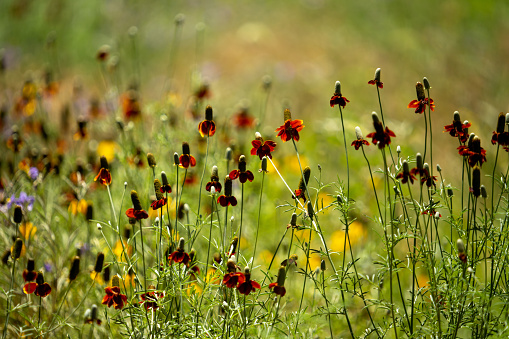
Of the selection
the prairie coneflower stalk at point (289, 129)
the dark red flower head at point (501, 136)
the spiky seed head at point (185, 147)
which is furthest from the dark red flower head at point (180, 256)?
the dark red flower head at point (501, 136)

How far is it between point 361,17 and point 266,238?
464 cm

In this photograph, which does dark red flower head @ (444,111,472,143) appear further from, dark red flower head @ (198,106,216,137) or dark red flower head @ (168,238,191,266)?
dark red flower head @ (168,238,191,266)

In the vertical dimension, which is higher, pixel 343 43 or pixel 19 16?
pixel 343 43

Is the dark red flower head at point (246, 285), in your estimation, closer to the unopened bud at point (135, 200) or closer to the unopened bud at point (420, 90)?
the unopened bud at point (135, 200)

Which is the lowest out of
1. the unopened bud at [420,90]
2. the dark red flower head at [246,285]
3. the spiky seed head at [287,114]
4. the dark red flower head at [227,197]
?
the dark red flower head at [246,285]

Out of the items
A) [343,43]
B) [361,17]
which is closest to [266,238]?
[343,43]

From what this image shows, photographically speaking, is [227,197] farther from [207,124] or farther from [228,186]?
[207,124]

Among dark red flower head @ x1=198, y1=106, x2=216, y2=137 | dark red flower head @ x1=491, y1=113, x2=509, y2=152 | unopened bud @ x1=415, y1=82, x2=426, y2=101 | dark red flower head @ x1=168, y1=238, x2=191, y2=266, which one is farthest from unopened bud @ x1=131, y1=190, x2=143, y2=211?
dark red flower head @ x1=491, y1=113, x2=509, y2=152

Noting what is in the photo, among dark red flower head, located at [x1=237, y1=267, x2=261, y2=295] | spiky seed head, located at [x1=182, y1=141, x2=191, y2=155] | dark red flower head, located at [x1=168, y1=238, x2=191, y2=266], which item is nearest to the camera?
dark red flower head, located at [x1=237, y1=267, x2=261, y2=295]

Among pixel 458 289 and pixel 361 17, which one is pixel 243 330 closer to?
pixel 458 289

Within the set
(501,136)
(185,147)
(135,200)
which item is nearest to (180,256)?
(135,200)

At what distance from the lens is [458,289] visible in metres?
1.37

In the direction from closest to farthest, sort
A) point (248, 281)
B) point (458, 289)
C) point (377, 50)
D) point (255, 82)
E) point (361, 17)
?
point (248, 281) < point (458, 289) < point (255, 82) < point (377, 50) < point (361, 17)

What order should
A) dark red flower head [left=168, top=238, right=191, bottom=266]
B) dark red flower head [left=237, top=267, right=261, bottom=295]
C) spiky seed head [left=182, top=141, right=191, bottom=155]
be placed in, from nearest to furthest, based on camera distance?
dark red flower head [left=237, top=267, right=261, bottom=295] → dark red flower head [left=168, top=238, right=191, bottom=266] → spiky seed head [left=182, top=141, right=191, bottom=155]
